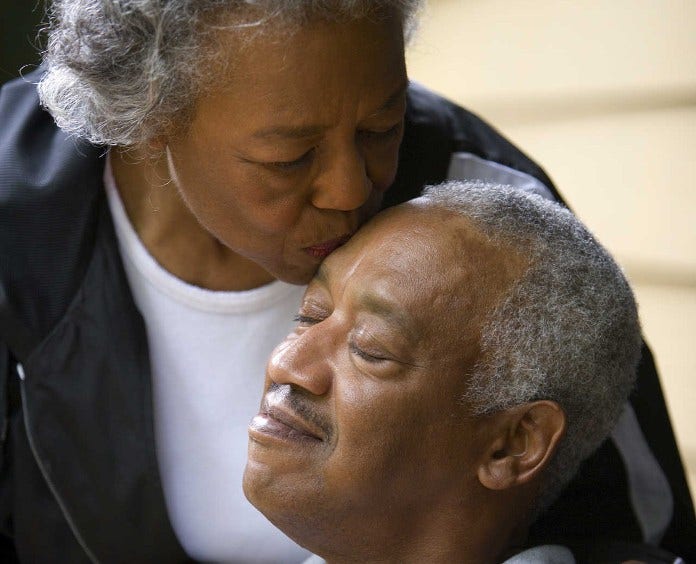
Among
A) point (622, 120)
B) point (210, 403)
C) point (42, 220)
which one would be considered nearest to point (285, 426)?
point (210, 403)

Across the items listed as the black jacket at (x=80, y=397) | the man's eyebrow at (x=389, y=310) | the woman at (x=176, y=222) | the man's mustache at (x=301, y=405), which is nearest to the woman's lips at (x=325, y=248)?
the woman at (x=176, y=222)

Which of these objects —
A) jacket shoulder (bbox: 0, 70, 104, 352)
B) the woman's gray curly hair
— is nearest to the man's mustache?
the woman's gray curly hair

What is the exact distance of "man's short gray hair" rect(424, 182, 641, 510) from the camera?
1.64 metres

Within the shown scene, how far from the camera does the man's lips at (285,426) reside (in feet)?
5.36

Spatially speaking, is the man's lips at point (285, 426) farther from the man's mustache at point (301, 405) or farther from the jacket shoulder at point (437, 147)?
the jacket shoulder at point (437, 147)

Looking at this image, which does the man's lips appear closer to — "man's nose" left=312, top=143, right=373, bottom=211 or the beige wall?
"man's nose" left=312, top=143, right=373, bottom=211

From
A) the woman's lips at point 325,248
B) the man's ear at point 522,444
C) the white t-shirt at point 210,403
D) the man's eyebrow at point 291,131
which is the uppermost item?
the man's eyebrow at point 291,131

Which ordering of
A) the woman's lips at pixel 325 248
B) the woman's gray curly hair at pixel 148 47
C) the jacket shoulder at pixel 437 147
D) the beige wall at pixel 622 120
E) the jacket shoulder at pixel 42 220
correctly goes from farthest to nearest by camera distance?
the beige wall at pixel 622 120 < the jacket shoulder at pixel 437 147 < the jacket shoulder at pixel 42 220 < the woman's lips at pixel 325 248 < the woman's gray curly hair at pixel 148 47

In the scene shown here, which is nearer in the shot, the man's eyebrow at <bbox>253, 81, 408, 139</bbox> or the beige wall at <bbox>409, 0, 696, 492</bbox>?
the man's eyebrow at <bbox>253, 81, 408, 139</bbox>

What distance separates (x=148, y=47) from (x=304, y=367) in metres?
0.53

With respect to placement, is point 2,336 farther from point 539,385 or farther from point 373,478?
point 539,385

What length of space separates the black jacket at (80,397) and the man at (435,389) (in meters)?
0.30

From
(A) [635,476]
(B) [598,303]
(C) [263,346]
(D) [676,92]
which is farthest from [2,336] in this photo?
(D) [676,92]

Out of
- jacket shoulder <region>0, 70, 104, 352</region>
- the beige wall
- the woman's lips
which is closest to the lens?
the woman's lips
